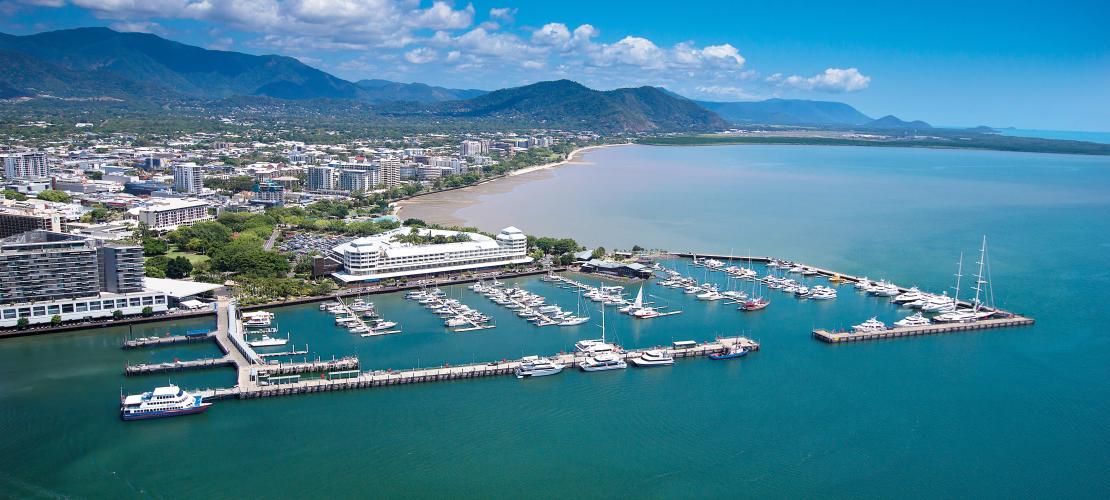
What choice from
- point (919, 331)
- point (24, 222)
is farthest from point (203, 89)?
point (919, 331)

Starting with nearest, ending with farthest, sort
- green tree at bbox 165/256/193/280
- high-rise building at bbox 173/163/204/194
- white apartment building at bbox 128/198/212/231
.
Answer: green tree at bbox 165/256/193/280 < white apartment building at bbox 128/198/212/231 < high-rise building at bbox 173/163/204/194

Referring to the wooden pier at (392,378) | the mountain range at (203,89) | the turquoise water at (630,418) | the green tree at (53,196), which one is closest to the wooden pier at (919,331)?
the turquoise water at (630,418)

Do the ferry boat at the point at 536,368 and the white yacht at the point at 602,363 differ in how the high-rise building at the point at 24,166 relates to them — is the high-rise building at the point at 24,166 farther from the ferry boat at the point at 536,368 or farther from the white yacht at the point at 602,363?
the white yacht at the point at 602,363

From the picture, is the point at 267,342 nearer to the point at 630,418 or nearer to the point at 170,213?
the point at 630,418

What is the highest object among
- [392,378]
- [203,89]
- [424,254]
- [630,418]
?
[203,89]

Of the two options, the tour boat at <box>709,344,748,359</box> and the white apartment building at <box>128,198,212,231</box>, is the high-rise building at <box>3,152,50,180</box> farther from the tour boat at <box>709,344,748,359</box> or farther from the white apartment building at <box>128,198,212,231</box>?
the tour boat at <box>709,344,748,359</box>

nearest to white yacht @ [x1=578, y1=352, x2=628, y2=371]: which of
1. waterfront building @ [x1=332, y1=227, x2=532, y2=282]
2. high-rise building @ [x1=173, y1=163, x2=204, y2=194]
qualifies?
waterfront building @ [x1=332, y1=227, x2=532, y2=282]
